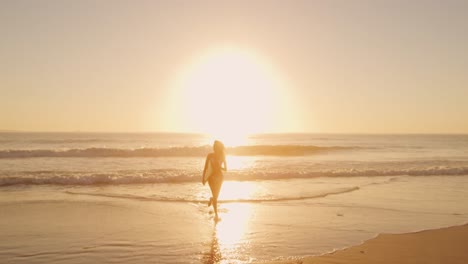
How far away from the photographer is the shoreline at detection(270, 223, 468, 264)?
675cm

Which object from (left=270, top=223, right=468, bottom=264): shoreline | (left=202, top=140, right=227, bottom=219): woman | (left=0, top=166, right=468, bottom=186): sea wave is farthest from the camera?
(left=0, top=166, right=468, bottom=186): sea wave

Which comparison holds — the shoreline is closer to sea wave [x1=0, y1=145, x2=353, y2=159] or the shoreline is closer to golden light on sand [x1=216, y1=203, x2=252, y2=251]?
golden light on sand [x1=216, y1=203, x2=252, y2=251]

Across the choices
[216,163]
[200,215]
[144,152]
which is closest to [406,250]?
[216,163]

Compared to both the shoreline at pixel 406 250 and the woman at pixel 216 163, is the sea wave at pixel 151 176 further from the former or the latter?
the shoreline at pixel 406 250

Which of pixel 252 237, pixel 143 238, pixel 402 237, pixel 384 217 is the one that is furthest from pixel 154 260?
pixel 384 217

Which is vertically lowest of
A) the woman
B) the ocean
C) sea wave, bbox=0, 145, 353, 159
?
sea wave, bbox=0, 145, 353, 159

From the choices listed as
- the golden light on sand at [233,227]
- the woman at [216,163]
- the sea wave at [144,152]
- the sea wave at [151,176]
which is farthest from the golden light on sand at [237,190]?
the sea wave at [144,152]

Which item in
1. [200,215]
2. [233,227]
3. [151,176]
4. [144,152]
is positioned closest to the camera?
[233,227]

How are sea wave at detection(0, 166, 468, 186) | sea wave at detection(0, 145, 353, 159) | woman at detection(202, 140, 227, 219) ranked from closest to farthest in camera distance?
1. woman at detection(202, 140, 227, 219)
2. sea wave at detection(0, 166, 468, 186)
3. sea wave at detection(0, 145, 353, 159)

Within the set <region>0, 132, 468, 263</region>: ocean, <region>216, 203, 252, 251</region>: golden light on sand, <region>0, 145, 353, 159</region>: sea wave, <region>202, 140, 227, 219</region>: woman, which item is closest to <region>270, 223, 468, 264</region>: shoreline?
<region>0, 132, 468, 263</region>: ocean

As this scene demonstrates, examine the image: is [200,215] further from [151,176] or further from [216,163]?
[151,176]

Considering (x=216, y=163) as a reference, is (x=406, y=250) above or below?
below

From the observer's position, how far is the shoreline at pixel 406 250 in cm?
675

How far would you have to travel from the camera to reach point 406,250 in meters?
7.34
